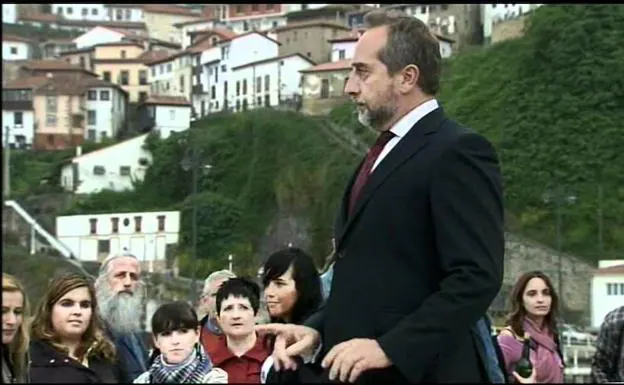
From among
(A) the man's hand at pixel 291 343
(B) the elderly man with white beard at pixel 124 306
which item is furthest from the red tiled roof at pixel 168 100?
(A) the man's hand at pixel 291 343

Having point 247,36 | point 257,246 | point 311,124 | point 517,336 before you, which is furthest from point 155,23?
point 517,336

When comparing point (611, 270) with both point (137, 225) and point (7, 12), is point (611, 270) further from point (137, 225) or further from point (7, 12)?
point (7, 12)

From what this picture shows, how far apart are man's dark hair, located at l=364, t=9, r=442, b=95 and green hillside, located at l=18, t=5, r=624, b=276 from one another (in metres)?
29.4

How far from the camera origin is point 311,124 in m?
46.6

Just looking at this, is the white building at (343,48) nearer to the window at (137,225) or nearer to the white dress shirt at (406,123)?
the window at (137,225)

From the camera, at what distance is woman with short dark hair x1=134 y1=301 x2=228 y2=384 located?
111 inches

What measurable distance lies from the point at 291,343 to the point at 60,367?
0.94 metres

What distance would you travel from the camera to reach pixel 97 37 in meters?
66.2

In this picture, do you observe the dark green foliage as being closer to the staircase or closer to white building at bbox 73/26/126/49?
the staircase

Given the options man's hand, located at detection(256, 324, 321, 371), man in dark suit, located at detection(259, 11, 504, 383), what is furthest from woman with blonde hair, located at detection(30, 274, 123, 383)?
man in dark suit, located at detection(259, 11, 504, 383)

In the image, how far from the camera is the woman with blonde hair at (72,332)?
2758mm

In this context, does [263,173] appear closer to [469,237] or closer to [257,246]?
[257,246]

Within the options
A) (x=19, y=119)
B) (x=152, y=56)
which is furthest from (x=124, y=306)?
(x=152, y=56)

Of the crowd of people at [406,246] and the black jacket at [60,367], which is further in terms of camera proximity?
the black jacket at [60,367]
